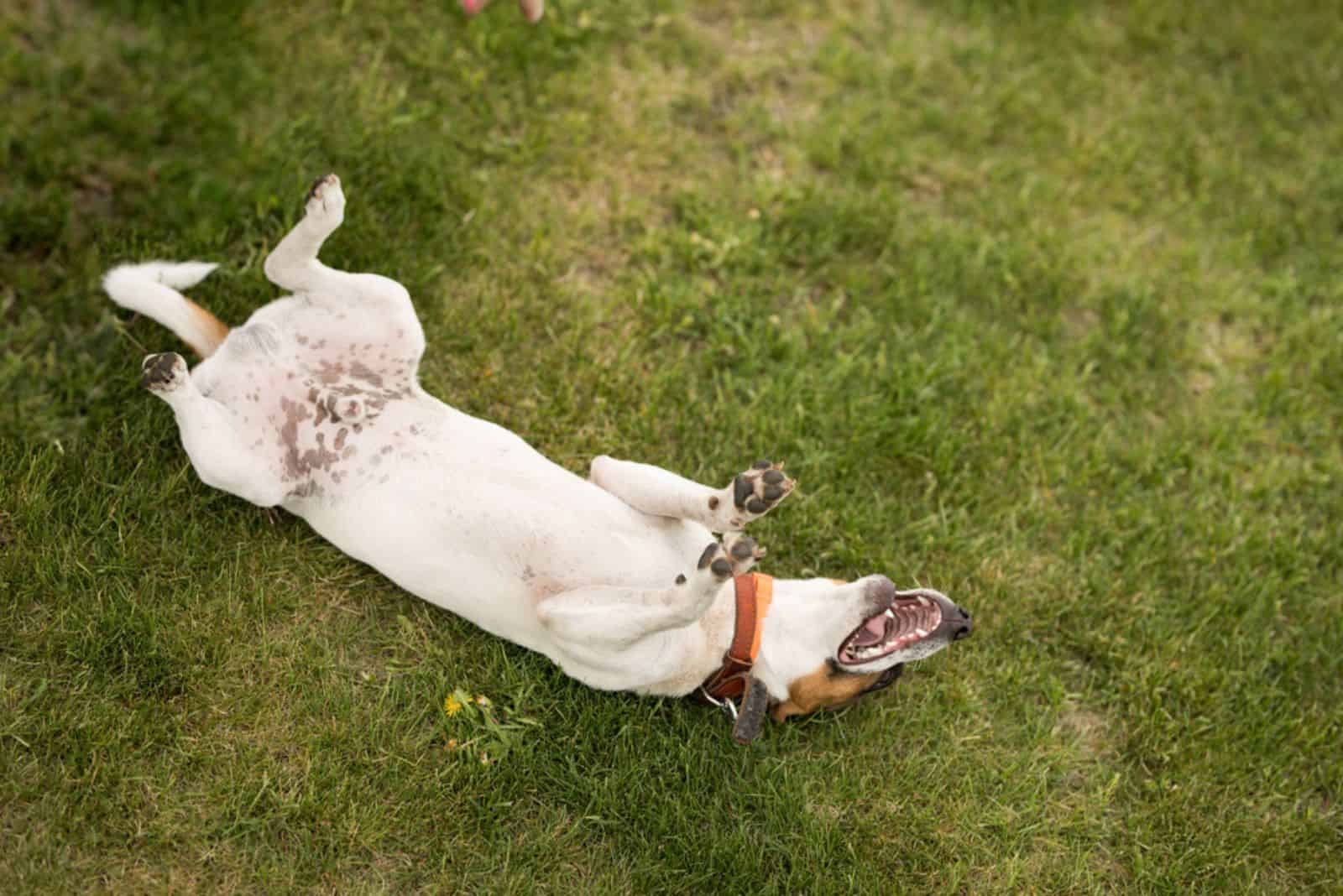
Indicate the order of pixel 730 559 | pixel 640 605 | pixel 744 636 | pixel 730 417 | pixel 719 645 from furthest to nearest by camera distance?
1. pixel 730 417
2. pixel 719 645
3. pixel 744 636
4. pixel 640 605
5. pixel 730 559

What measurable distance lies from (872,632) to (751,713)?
542 millimetres

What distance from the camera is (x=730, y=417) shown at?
4.16 meters

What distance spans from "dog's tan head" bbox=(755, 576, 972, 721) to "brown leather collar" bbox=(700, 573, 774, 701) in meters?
0.08

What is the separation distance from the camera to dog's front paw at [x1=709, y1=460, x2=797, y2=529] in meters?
2.97

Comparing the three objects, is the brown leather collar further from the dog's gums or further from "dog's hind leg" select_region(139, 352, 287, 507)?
"dog's hind leg" select_region(139, 352, 287, 507)

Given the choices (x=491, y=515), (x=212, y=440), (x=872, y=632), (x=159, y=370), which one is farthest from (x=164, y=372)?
(x=872, y=632)

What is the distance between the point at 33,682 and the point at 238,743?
0.61 meters

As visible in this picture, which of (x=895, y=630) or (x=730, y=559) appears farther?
(x=895, y=630)

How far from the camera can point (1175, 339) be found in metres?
4.80

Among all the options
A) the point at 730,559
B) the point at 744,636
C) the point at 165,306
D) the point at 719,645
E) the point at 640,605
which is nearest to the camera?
the point at 730,559

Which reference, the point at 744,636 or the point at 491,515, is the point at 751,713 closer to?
the point at 744,636

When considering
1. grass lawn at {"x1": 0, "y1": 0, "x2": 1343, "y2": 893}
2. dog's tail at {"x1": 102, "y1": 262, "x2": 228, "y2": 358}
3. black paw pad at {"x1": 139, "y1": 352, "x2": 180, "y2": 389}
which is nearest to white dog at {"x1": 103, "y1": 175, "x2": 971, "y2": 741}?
black paw pad at {"x1": 139, "y1": 352, "x2": 180, "y2": 389}

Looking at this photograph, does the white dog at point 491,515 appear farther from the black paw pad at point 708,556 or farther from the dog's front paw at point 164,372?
the black paw pad at point 708,556

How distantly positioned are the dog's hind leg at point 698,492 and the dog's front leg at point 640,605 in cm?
11
